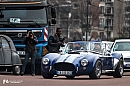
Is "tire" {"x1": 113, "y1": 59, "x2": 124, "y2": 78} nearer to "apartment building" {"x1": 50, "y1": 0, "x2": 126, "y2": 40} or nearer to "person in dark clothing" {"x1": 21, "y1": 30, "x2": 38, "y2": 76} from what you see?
"person in dark clothing" {"x1": 21, "y1": 30, "x2": 38, "y2": 76}

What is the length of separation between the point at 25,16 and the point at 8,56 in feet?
6.84

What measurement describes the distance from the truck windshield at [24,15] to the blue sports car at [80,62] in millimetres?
3399

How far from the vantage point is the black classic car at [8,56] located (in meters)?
22.8

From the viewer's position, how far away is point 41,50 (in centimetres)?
2402

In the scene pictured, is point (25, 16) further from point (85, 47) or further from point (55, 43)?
point (85, 47)

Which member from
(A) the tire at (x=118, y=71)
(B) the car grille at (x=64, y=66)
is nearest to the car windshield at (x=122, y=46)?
(A) the tire at (x=118, y=71)

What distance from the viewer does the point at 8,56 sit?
23031 mm

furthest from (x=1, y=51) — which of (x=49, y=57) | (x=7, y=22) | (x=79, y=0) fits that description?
(x=79, y=0)

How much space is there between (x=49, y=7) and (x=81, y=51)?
4.40m

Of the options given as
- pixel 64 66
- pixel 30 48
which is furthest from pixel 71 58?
pixel 30 48

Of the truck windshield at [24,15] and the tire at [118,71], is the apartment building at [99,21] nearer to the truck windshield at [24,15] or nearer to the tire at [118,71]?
the truck windshield at [24,15]

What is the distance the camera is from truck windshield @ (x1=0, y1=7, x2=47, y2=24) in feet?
78.7

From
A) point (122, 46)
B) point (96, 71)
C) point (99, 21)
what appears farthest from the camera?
point (99, 21)

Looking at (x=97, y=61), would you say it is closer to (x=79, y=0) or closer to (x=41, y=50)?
(x=41, y=50)
